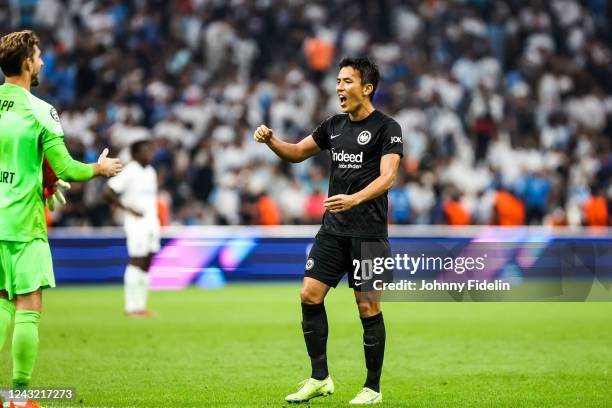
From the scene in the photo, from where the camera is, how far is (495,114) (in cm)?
2633

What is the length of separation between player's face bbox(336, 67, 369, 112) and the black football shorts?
3.50ft

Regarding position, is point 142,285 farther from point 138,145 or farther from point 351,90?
point 351,90

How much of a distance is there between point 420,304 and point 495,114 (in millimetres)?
8148

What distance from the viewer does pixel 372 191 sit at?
858 centimetres

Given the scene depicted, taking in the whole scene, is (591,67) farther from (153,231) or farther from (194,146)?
(153,231)

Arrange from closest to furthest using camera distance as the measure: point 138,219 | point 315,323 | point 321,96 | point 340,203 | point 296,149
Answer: point 340,203 → point 315,323 → point 296,149 → point 138,219 → point 321,96

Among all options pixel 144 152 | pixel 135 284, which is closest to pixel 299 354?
pixel 135 284

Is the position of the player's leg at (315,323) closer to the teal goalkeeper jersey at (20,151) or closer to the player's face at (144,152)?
the teal goalkeeper jersey at (20,151)

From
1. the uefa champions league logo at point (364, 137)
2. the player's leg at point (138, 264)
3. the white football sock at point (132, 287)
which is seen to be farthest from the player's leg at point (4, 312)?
the player's leg at point (138, 264)

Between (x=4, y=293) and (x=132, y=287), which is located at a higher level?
(x=4, y=293)

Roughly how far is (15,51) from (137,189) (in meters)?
9.11

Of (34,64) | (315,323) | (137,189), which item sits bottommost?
(315,323)

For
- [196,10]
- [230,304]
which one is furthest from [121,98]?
[230,304]

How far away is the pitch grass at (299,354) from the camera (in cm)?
943
